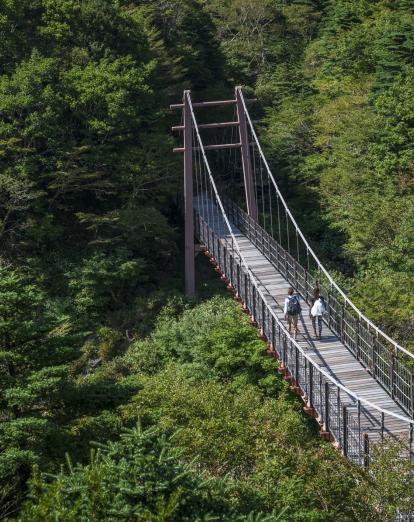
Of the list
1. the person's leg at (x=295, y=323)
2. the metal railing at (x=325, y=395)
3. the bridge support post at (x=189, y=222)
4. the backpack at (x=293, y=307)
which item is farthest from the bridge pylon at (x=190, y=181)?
the backpack at (x=293, y=307)

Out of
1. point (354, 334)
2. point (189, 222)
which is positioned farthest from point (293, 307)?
point (189, 222)

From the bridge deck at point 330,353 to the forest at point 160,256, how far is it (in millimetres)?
1082

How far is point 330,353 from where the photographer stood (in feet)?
71.8

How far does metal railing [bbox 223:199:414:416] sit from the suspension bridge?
0.02m

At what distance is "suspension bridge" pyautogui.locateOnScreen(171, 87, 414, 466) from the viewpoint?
18.4 m

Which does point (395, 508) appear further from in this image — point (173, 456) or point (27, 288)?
point (27, 288)

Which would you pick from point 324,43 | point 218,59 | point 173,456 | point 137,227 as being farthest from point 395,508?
point 324,43

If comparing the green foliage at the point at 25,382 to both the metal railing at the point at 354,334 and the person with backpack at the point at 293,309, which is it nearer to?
the metal railing at the point at 354,334

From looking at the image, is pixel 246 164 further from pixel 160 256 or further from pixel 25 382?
pixel 25 382

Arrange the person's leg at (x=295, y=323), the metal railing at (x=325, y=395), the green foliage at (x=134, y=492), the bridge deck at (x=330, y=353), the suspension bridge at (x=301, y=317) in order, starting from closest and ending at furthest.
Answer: the green foliage at (x=134, y=492), the metal railing at (x=325, y=395), the suspension bridge at (x=301, y=317), the bridge deck at (x=330, y=353), the person's leg at (x=295, y=323)

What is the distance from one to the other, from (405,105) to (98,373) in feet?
41.7

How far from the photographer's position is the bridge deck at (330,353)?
18.5 meters

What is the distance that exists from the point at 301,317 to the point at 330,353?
1.78 meters

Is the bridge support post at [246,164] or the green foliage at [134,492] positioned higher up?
the bridge support post at [246,164]
